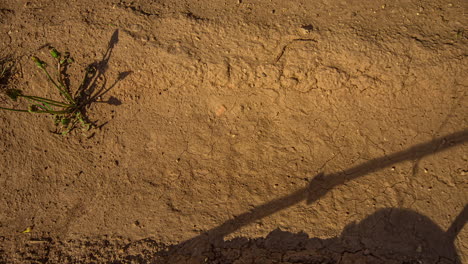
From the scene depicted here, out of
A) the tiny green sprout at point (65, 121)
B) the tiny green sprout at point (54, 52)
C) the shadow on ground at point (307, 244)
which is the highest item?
the tiny green sprout at point (54, 52)

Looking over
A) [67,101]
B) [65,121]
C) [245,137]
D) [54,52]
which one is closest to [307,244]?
[245,137]

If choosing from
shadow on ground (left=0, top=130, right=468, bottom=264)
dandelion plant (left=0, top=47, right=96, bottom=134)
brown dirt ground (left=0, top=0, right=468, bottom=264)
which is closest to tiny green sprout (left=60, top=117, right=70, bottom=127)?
dandelion plant (left=0, top=47, right=96, bottom=134)

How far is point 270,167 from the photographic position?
2.70m

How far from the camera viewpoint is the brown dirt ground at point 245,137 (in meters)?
2.42

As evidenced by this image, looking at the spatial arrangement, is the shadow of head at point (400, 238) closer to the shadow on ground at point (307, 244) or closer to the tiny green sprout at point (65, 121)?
the shadow on ground at point (307, 244)

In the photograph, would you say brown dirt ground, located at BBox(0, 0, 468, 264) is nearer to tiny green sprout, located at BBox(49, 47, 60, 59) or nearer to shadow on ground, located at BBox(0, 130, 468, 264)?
shadow on ground, located at BBox(0, 130, 468, 264)

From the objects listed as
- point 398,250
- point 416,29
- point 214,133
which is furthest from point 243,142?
point 416,29

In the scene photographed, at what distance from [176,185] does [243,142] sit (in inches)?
30.4

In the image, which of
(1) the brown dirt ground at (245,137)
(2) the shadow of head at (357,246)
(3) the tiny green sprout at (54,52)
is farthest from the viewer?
(3) the tiny green sprout at (54,52)

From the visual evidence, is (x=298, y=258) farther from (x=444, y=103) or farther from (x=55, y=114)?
(x=55, y=114)

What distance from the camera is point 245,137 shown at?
9.11 ft

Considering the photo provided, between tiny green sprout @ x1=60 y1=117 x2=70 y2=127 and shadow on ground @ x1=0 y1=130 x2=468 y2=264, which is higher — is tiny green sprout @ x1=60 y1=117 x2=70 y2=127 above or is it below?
above

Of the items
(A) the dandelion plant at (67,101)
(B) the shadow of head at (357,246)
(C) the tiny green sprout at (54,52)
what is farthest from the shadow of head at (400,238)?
(C) the tiny green sprout at (54,52)

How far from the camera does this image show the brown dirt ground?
95.3 inches
